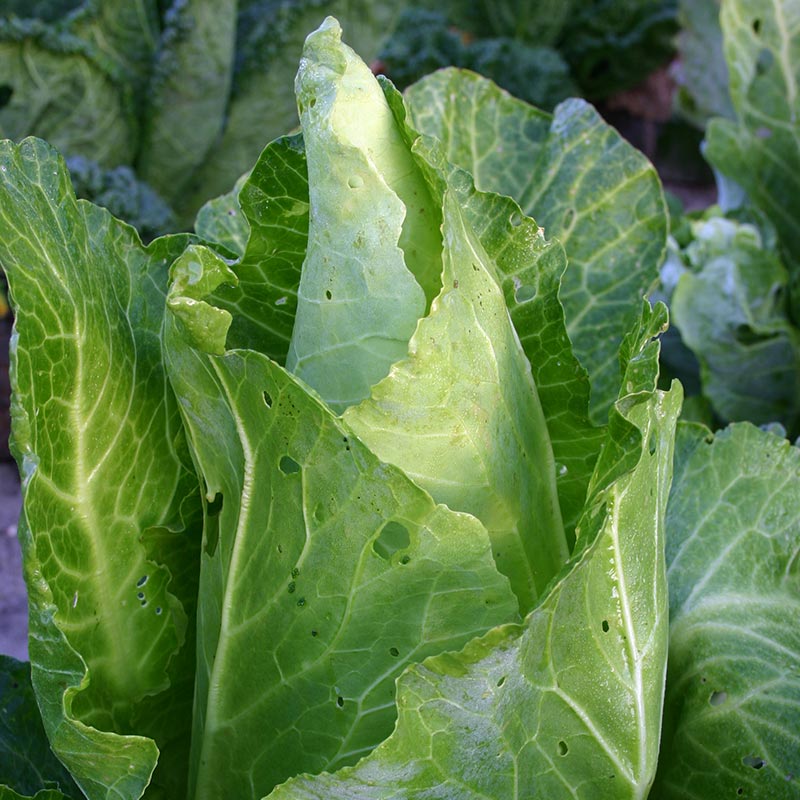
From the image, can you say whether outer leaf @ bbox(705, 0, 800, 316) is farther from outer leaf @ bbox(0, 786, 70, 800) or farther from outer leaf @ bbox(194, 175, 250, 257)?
outer leaf @ bbox(0, 786, 70, 800)

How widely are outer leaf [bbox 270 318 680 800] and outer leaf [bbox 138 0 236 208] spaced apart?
98.1 inches

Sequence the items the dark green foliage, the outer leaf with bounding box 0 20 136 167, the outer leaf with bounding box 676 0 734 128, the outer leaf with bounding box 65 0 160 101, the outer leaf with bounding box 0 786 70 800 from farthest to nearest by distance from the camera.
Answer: the dark green foliage → the outer leaf with bounding box 65 0 160 101 → the outer leaf with bounding box 0 20 136 167 → the outer leaf with bounding box 676 0 734 128 → the outer leaf with bounding box 0 786 70 800

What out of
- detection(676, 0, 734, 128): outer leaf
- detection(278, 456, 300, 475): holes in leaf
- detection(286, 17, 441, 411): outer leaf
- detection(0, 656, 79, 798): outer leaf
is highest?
detection(286, 17, 441, 411): outer leaf

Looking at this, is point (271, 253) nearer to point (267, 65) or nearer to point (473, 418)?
point (473, 418)

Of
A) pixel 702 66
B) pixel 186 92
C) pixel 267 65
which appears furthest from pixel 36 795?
pixel 267 65

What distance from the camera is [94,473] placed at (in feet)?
2.39

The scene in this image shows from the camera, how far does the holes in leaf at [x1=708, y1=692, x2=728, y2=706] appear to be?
752mm

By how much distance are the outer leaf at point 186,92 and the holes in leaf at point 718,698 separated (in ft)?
8.17

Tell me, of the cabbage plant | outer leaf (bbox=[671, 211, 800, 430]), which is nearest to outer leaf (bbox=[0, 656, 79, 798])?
the cabbage plant

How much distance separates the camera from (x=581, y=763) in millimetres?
626

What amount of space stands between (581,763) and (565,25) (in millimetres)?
3652

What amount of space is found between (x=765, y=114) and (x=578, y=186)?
73 centimetres

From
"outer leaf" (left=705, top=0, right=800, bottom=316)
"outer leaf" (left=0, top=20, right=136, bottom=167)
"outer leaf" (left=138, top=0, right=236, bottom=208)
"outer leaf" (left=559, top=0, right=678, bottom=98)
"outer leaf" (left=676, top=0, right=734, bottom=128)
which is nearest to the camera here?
"outer leaf" (left=705, top=0, right=800, bottom=316)

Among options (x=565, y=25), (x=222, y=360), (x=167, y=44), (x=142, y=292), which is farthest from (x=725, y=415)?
(x=565, y=25)
